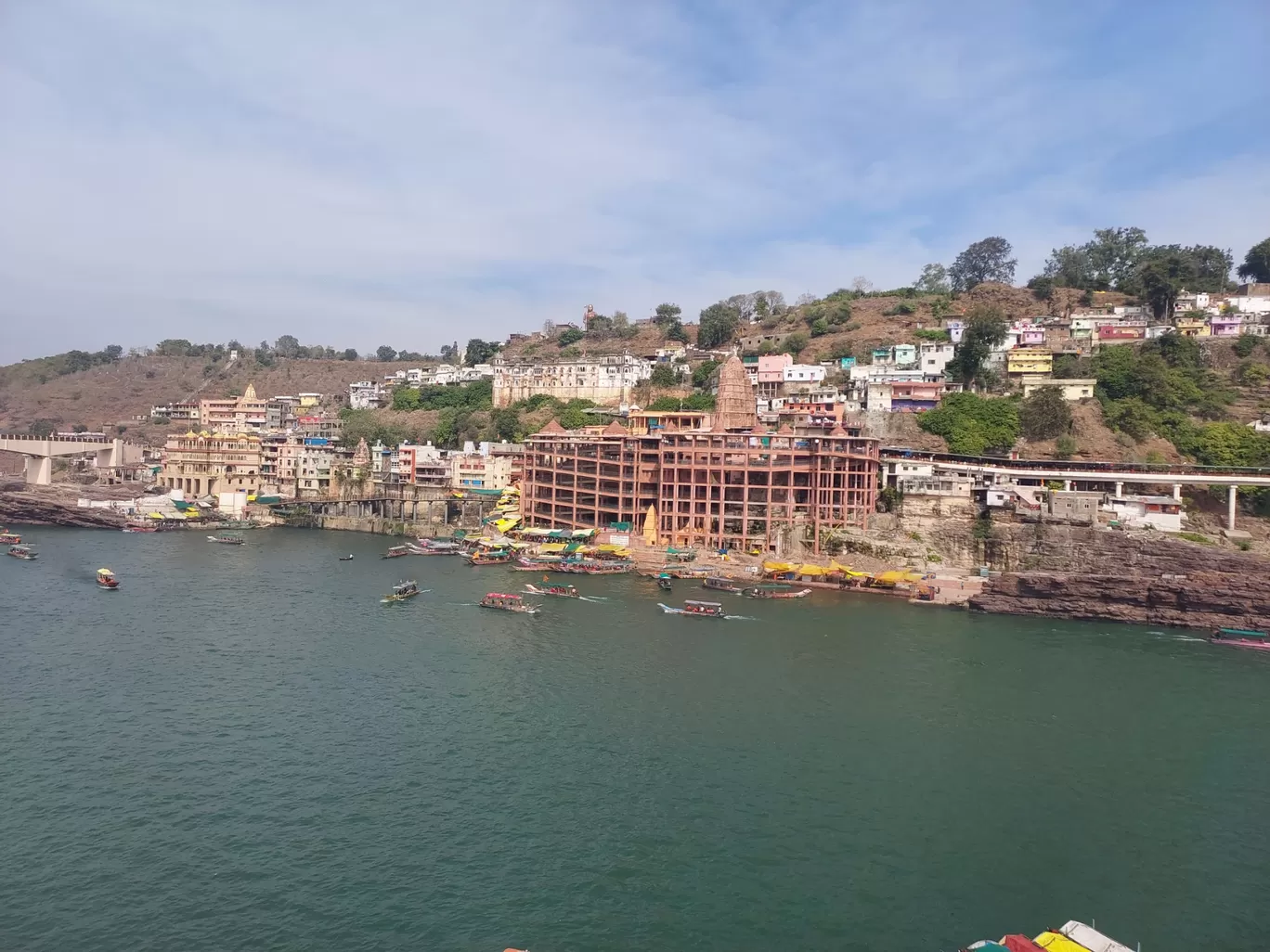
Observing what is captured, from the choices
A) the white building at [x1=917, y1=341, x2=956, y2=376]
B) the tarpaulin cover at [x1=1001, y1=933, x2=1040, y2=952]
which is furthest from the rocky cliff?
the tarpaulin cover at [x1=1001, y1=933, x2=1040, y2=952]

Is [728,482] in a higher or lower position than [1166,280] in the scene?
lower

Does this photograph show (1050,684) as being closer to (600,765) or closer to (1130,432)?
(600,765)

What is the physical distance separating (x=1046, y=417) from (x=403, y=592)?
4458 centimetres

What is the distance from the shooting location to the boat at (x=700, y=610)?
39.8 metres

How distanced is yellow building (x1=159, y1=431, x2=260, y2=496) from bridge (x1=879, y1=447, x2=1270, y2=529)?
55.4 m

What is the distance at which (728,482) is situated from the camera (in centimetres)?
5444

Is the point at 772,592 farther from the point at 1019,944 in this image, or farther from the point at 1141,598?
the point at 1019,944

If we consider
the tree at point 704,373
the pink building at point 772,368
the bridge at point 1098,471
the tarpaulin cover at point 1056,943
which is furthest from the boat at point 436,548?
the tarpaulin cover at point 1056,943

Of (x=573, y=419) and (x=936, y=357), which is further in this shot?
(x=573, y=419)

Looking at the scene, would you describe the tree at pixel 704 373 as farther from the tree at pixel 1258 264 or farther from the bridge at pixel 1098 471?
the tree at pixel 1258 264

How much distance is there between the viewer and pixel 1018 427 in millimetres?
59438

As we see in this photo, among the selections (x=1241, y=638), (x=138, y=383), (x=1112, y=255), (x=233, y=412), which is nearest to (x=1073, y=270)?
(x=1112, y=255)

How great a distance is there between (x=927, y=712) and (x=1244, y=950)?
11848mm

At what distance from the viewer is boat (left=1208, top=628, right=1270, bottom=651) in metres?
36.2
